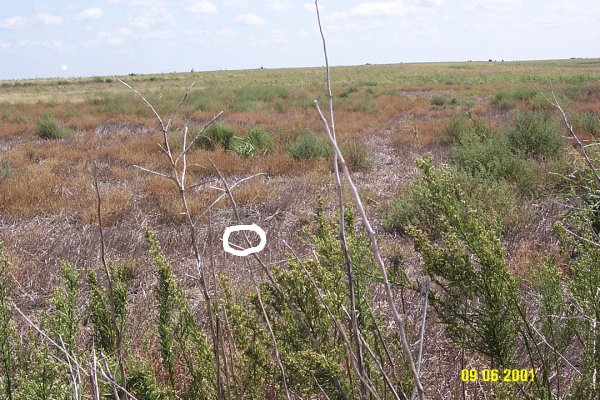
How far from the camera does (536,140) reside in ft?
25.2

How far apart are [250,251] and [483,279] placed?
0.90m

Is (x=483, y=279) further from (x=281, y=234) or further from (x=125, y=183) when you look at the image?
(x=125, y=183)

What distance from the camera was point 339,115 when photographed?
51.6 ft

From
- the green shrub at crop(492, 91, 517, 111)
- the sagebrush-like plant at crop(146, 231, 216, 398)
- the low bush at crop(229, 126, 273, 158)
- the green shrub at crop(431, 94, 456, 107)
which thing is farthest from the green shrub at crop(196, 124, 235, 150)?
the green shrub at crop(431, 94, 456, 107)

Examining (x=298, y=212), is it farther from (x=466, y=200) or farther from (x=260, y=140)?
(x=260, y=140)

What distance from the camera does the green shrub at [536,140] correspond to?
7.59m

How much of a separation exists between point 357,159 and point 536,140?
117 inches

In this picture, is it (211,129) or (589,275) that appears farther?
(211,129)

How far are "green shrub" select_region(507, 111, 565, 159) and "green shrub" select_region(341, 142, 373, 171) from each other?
2.39 m

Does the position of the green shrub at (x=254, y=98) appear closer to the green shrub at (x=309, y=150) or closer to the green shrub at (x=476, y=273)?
the green shrub at (x=309, y=150)

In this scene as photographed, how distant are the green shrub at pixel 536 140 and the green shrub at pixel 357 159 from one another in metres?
2.39

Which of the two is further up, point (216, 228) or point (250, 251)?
point (250, 251)

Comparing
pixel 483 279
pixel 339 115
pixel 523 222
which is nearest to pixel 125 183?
pixel 523 222

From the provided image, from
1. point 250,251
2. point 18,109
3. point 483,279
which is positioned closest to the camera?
point 250,251
